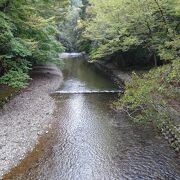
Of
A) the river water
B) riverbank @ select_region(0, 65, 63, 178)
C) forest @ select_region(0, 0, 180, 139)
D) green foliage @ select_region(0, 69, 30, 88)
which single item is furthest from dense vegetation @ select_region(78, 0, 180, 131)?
green foliage @ select_region(0, 69, 30, 88)

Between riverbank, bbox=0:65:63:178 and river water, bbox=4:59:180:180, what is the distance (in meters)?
0.81

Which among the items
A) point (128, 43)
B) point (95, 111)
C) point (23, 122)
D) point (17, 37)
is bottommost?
point (95, 111)

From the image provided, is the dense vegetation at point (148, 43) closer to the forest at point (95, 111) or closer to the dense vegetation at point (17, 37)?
the forest at point (95, 111)

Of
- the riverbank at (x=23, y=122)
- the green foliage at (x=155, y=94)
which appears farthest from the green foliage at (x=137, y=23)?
the riverbank at (x=23, y=122)

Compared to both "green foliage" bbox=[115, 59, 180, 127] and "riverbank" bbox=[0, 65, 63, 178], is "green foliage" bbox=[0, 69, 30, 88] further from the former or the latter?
"green foliage" bbox=[115, 59, 180, 127]

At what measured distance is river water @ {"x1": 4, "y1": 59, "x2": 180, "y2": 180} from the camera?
9859mm

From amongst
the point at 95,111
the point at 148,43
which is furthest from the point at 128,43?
the point at 95,111

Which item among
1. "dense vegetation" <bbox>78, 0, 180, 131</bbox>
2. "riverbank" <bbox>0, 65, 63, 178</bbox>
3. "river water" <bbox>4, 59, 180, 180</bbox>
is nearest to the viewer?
"river water" <bbox>4, 59, 180, 180</bbox>

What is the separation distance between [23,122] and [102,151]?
15.5 feet

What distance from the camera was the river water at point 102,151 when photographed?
9.86 meters

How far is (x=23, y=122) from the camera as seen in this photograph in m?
14.1

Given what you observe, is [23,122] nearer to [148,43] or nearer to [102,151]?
[102,151]

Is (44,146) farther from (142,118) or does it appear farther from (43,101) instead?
(43,101)

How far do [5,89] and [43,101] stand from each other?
114 inches
